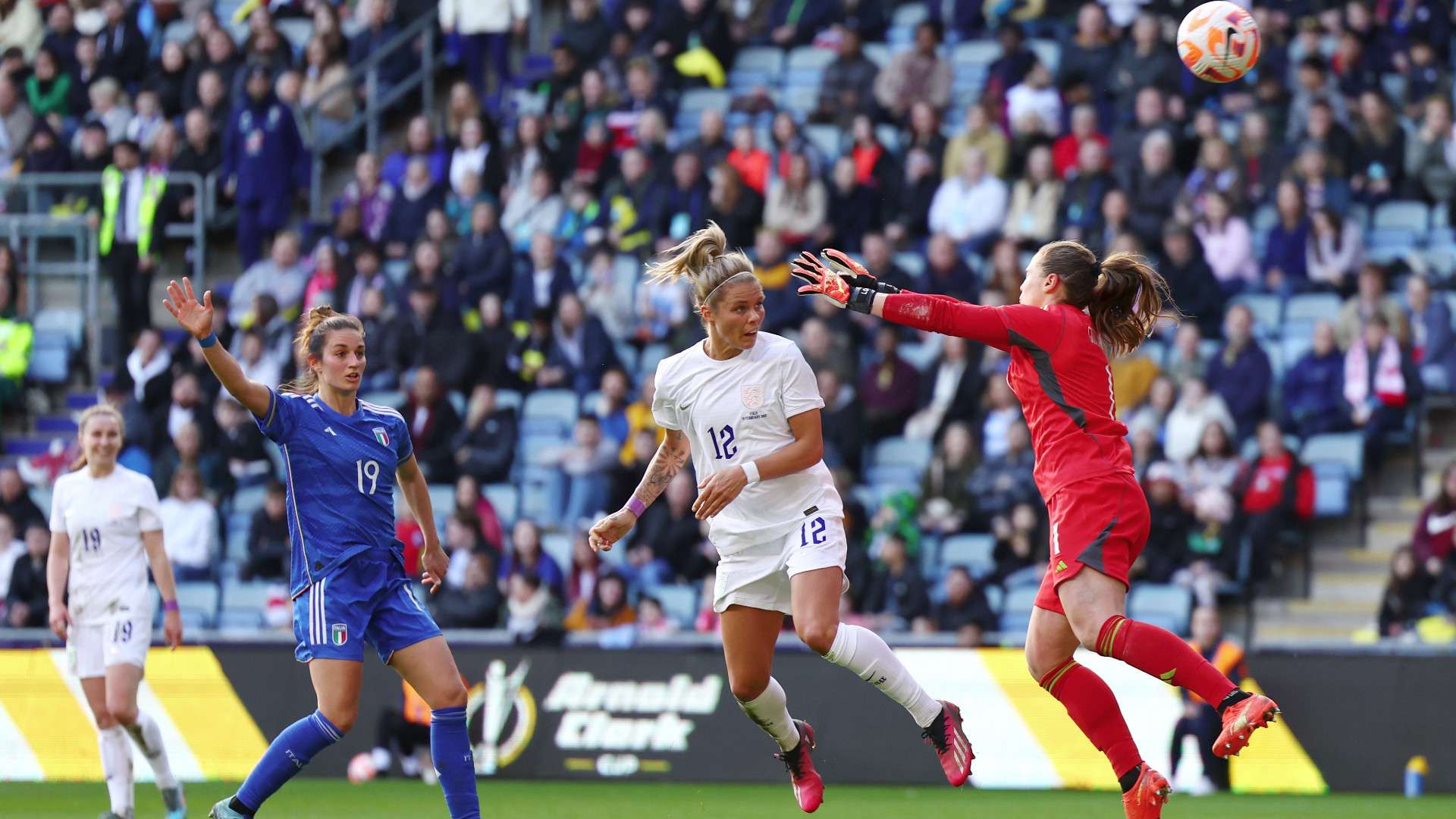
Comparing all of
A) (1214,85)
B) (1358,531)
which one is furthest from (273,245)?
(1358,531)

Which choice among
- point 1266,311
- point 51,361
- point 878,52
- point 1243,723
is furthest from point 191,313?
point 51,361

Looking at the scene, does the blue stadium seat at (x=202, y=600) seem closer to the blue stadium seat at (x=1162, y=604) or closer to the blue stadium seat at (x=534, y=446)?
the blue stadium seat at (x=534, y=446)

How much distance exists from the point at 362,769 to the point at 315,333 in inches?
273

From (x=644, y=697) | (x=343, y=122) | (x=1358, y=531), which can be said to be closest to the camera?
(x=644, y=697)

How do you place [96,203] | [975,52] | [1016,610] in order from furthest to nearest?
[96,203], [975,52], [1016,610]

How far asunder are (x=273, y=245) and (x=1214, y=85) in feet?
31.6

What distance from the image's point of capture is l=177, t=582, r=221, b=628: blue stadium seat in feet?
56.8

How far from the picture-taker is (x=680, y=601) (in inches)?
625

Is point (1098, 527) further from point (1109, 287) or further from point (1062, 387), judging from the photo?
point (1109, 287)

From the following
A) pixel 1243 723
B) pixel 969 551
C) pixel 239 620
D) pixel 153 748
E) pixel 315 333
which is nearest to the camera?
pixel 1243 723

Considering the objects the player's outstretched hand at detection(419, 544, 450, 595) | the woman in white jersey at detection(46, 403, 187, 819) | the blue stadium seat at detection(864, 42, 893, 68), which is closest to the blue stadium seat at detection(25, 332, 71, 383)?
the blue stadium seat at detection(864, 42, 893, 68)

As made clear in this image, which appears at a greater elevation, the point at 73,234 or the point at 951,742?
the point at 73,234

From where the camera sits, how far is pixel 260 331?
19.0m

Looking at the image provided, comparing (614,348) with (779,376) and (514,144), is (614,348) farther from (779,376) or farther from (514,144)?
(779,376)
